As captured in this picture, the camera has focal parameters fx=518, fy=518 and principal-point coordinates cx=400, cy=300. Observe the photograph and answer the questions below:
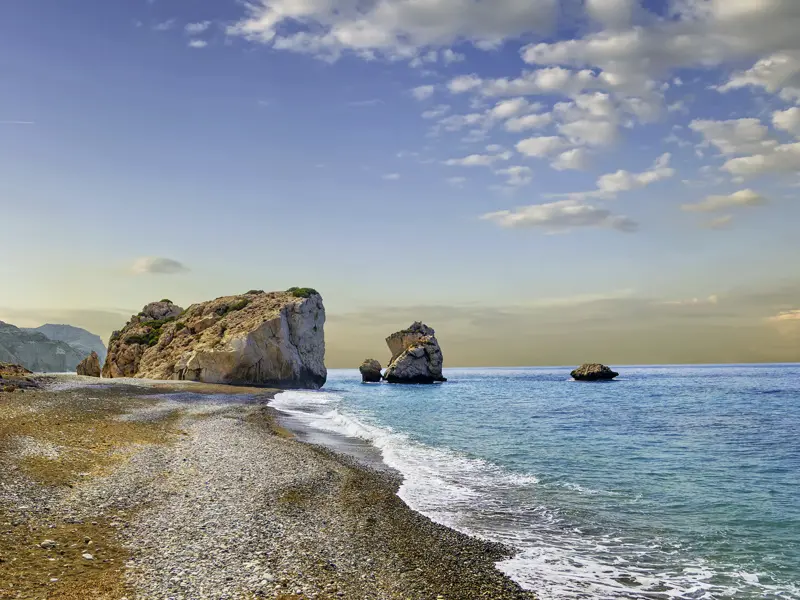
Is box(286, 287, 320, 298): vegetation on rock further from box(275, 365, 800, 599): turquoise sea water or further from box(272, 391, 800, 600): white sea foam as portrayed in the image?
box(272, 391, 800, 600): white sea foam

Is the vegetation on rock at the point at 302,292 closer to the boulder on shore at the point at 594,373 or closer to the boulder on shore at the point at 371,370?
the boulder on shore at the point at 371,370

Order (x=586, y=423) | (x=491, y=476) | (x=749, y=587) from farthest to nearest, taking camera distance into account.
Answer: (x=586, y=423)
(x=491, y=476)
(x=749, y=587)

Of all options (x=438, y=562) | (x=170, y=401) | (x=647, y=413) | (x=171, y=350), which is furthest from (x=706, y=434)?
(x=171, y=350)

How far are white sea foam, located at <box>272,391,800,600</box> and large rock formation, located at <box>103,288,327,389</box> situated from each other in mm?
73029

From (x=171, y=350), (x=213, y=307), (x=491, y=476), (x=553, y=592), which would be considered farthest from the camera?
(x=213, y=307)

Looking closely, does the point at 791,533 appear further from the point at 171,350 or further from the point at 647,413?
the point at 171,350

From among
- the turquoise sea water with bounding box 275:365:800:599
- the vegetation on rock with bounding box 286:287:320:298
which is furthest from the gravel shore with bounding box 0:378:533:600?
the vegetation on rock with bounding box 286:287:320:298

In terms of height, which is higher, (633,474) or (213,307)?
(213,307)

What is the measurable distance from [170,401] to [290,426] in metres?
20.0

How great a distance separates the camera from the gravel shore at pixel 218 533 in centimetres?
940

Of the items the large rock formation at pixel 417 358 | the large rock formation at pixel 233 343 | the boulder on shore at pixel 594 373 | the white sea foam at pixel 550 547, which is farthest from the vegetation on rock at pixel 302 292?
the white sea foam at pixel 550 547

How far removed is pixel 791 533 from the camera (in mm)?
14648

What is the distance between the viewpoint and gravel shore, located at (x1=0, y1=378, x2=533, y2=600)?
9398mm

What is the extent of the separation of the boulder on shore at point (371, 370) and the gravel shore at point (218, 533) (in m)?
130
